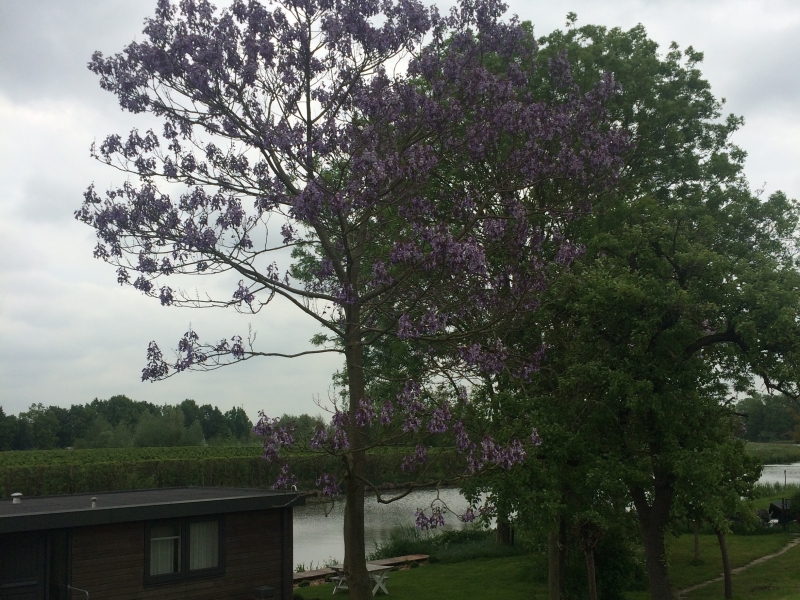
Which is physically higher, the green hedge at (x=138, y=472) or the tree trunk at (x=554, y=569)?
the green hedge at (x=138, y=472)

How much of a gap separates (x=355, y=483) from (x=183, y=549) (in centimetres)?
391

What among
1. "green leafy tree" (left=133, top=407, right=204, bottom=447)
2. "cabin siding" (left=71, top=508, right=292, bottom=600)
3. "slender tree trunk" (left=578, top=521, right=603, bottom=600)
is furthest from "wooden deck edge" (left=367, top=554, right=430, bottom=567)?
"green leafy tree" (left=133, top=407, right=204, bottom=447)

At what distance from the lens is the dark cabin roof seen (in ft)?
39.9

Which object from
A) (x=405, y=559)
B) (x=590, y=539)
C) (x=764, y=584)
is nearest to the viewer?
(x=590, y=539)

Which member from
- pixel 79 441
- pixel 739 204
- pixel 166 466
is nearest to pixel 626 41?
pixel 739 204

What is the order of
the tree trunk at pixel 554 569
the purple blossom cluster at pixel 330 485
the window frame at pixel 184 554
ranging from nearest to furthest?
the purple blossom cluster at pixel 330 485
the window frame at pixel 184 554
the tree trunk at pixel 554 569

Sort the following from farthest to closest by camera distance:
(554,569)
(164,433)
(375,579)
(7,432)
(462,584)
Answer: (7,432) → (164,433) → (462,584) → (375,579) → (554,569)

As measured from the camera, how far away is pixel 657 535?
1656 cm

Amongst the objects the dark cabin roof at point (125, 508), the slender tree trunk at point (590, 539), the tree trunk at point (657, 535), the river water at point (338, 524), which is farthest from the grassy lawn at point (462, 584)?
the river water at point (338, 524)

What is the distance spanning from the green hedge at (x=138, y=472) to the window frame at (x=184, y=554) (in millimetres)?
21404

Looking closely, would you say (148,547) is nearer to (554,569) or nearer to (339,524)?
(554,569)

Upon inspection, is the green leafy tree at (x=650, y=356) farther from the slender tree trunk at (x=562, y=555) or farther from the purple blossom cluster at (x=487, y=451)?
the purple blossom cluster at (x=487, y=451)

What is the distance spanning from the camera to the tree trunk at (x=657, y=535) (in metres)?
16.3

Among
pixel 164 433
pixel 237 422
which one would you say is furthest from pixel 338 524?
pixel 237 422
